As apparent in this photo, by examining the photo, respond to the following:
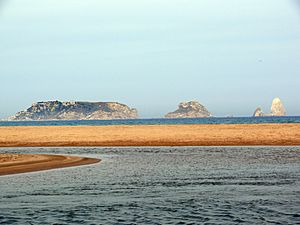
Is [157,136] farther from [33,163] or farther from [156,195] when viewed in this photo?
[156,195]

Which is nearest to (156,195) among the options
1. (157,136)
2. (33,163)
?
(33,163)

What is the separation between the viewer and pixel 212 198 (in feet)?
65.8

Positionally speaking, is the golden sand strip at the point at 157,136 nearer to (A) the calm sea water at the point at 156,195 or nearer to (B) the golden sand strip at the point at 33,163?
(B) the golden sand strip at the point at 33,163

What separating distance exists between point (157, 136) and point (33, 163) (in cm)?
3068

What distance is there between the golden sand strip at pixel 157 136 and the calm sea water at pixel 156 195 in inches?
989

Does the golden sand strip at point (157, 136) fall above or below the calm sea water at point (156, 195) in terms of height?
above

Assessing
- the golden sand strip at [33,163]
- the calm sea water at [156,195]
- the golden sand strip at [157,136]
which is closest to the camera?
the calm sea water at [156,195]

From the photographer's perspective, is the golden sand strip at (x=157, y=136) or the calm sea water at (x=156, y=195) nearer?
the calm sea water at (x=156, y=195)

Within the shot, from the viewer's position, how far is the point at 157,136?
212 feet

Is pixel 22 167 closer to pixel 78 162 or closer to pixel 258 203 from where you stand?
pixel 78 162

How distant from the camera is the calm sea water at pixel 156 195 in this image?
16.6 meters

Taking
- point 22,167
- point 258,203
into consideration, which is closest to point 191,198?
point 258,203

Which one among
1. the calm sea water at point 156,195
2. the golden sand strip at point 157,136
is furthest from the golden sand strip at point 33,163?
the golden sand strip at point 157,136

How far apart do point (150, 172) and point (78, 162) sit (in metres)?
8.76
